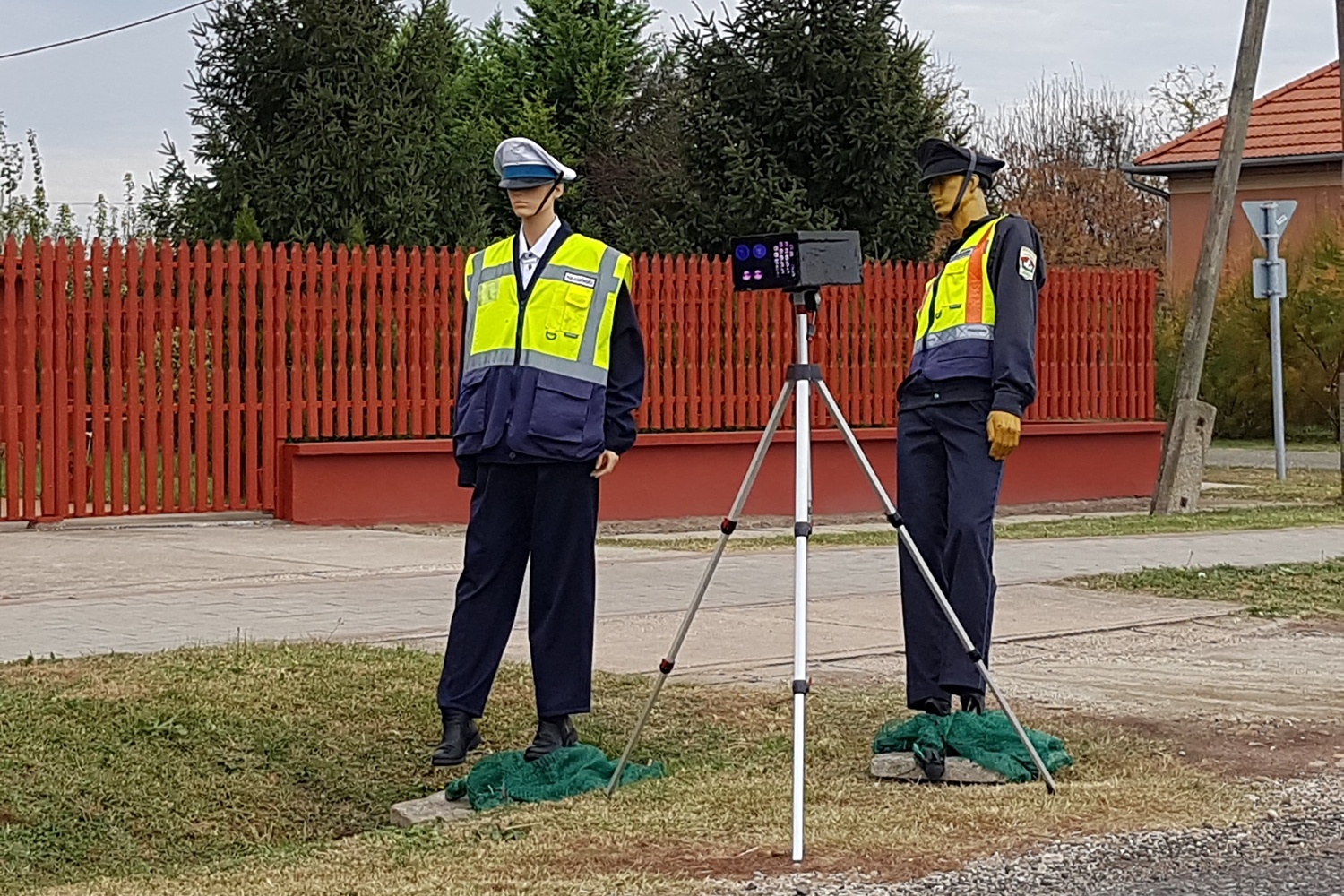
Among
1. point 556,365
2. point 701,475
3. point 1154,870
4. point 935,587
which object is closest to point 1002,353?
point 935,587

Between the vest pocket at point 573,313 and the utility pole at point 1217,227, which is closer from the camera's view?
the vest pocket at point 573,313

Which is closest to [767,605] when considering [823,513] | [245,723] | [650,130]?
[245,723]

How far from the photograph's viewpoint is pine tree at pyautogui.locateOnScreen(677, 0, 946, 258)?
22188 millimetres

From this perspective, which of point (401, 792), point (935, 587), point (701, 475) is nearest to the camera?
point (935, 587)

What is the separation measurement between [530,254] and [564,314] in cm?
26

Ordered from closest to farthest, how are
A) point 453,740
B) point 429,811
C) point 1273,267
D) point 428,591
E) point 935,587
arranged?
point 935,587 → point 429,811 → point 453,740 → point 428,591 → point 1273,267

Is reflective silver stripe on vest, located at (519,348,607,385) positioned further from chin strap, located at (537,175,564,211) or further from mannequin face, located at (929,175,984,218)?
mannequin face, located at (929,175,984,218)

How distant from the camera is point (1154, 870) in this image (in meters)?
5.17

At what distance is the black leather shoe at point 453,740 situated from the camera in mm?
6789

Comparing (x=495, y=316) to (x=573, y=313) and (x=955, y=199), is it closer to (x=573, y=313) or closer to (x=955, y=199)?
(x=573, y=313)

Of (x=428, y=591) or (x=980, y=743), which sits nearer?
(x=980, y=743)

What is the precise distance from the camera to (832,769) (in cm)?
650

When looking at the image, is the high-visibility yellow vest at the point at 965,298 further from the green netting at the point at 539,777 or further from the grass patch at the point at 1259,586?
the grass patch at the point at 1259,586

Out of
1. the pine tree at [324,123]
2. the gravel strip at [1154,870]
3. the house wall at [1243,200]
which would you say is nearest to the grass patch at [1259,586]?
the gravel strip at [1154,870]
